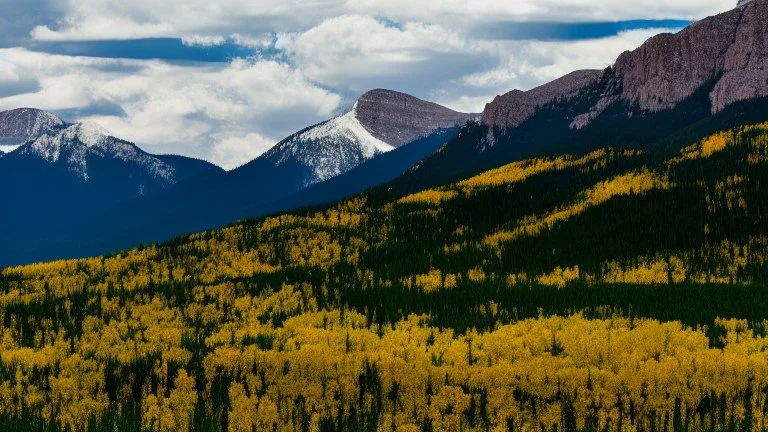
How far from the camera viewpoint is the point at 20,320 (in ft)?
328

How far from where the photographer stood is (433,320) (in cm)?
8700

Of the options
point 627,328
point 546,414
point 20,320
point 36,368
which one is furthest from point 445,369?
point 20,320

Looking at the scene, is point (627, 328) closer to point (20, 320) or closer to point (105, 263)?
point (20, 320)

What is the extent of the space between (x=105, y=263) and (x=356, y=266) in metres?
57.2

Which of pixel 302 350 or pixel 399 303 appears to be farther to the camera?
pixel 399 303

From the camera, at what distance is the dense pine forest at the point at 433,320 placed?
40750 mm

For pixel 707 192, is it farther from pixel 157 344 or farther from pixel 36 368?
pixel 36 368

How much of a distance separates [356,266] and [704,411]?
369 feet

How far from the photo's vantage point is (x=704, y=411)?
3844cm

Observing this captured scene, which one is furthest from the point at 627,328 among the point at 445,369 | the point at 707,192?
the point at 707,192

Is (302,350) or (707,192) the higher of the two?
(707,192)

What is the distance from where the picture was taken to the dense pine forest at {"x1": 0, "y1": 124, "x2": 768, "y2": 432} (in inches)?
1604

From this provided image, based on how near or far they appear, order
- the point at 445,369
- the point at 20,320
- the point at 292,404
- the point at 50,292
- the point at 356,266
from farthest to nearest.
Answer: the point at 356,266 < the point at 50,292 < the point at 20,320 < the point at 445,369 < the point at 292,404

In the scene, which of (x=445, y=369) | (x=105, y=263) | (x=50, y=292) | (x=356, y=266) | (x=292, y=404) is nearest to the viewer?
(x=292, y=404)
